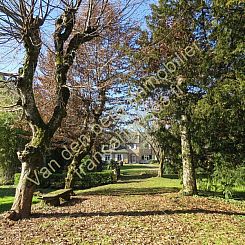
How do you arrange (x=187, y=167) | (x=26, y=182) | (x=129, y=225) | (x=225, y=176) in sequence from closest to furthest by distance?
(x=129, y=225)
(x=26, y=182)
(x=225, y=176)
(x=187, y=167)

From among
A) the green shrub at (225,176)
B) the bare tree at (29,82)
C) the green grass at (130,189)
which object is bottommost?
the green grass at (130,189)

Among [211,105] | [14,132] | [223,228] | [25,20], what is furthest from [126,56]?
[14,132]

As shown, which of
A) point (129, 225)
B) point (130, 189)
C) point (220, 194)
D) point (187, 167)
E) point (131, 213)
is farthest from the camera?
point (130, 189)

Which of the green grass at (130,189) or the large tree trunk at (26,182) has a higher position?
the large tree trunk at (26,182)

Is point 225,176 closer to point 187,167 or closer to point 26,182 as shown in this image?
Result: point 187,167

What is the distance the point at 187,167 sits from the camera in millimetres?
11852

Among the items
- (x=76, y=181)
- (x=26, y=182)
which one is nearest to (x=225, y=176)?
(x=26, y=182)

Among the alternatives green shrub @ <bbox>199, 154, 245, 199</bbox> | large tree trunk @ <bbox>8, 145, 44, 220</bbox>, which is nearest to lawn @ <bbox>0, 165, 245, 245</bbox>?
large tree trunk @ <bbox>8, 145, 44, 220</bbox>

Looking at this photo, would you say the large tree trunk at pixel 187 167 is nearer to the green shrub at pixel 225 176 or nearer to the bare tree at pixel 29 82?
the green shrub at pixel 225 176

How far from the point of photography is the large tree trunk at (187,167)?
11.6m

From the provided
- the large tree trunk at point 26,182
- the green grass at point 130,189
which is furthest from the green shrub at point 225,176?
the large tree trunk at point 26,182

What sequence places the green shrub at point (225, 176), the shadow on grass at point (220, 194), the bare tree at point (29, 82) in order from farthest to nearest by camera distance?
the shadow on grass at point (220, 194) < the green shrub at point (225, 176) < the bare tree at point (29, 82)

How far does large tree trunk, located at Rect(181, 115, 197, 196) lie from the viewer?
11.6m

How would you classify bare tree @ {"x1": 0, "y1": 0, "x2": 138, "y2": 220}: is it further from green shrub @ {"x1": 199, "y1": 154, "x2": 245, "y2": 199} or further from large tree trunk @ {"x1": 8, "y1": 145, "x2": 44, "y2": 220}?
green shrub @ {"x1": 199, "y1": 154, "x2": 245, "y2": 199}
